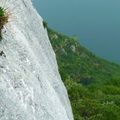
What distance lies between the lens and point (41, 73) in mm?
16734

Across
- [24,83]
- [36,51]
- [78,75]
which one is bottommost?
[24,83]

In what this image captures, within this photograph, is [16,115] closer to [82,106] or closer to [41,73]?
[41,73]

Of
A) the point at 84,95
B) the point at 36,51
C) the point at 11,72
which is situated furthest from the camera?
the point at 84,95

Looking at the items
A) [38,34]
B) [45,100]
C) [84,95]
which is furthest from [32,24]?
[84,95]

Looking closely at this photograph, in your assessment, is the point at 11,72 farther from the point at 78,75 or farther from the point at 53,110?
the point at 78,75

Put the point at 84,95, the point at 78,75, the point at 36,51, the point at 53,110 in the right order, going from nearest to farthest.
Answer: the point at 53,110 < the point at 36,51 < the point at 84,95 < the point at 78,75

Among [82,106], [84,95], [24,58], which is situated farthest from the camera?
[84,95]

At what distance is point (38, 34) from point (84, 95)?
38367mm

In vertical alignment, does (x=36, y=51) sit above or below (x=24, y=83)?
above

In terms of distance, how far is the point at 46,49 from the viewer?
73.4ft

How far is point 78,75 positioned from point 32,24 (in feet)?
544

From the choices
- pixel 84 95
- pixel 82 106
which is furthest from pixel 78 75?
pixel 82 106

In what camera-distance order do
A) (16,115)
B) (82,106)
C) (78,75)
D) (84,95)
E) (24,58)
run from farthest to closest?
(78,75)
(84,95)
(82,106)
(24,58)
(16,115)

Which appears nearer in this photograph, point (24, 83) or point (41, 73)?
point (24, 83)
